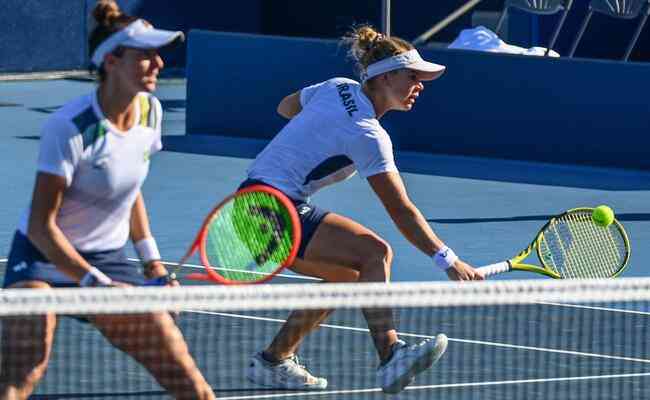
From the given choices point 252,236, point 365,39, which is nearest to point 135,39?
point 252,236

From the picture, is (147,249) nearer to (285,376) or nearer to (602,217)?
(285,376)

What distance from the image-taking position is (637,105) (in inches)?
571

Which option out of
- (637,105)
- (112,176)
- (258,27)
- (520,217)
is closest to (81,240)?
(112,176)

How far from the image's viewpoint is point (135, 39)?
5.22 m

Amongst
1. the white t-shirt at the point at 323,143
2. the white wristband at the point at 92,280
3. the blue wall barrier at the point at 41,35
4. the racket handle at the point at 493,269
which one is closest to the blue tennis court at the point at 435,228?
the racket handle at the point at 493,269

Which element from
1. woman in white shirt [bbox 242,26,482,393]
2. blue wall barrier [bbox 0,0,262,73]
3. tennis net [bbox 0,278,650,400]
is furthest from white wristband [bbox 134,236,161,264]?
blue wall barrier [bbox 0,0,262,73]

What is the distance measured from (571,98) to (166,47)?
977 cm

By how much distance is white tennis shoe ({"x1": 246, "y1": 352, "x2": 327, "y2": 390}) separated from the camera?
278 inches

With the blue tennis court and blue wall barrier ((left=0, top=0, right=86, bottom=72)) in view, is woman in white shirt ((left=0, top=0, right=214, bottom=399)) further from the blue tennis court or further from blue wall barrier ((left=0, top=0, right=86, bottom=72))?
blue wall barrier ((left=0, top=0, right=86, bottom=72))

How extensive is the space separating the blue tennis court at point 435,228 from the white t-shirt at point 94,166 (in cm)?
158

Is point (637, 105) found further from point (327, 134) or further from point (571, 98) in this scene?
point (327, 134)

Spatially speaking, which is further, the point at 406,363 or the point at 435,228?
the point at 435,228

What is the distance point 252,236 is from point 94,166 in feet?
4.86

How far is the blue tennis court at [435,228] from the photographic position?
7359 mm
